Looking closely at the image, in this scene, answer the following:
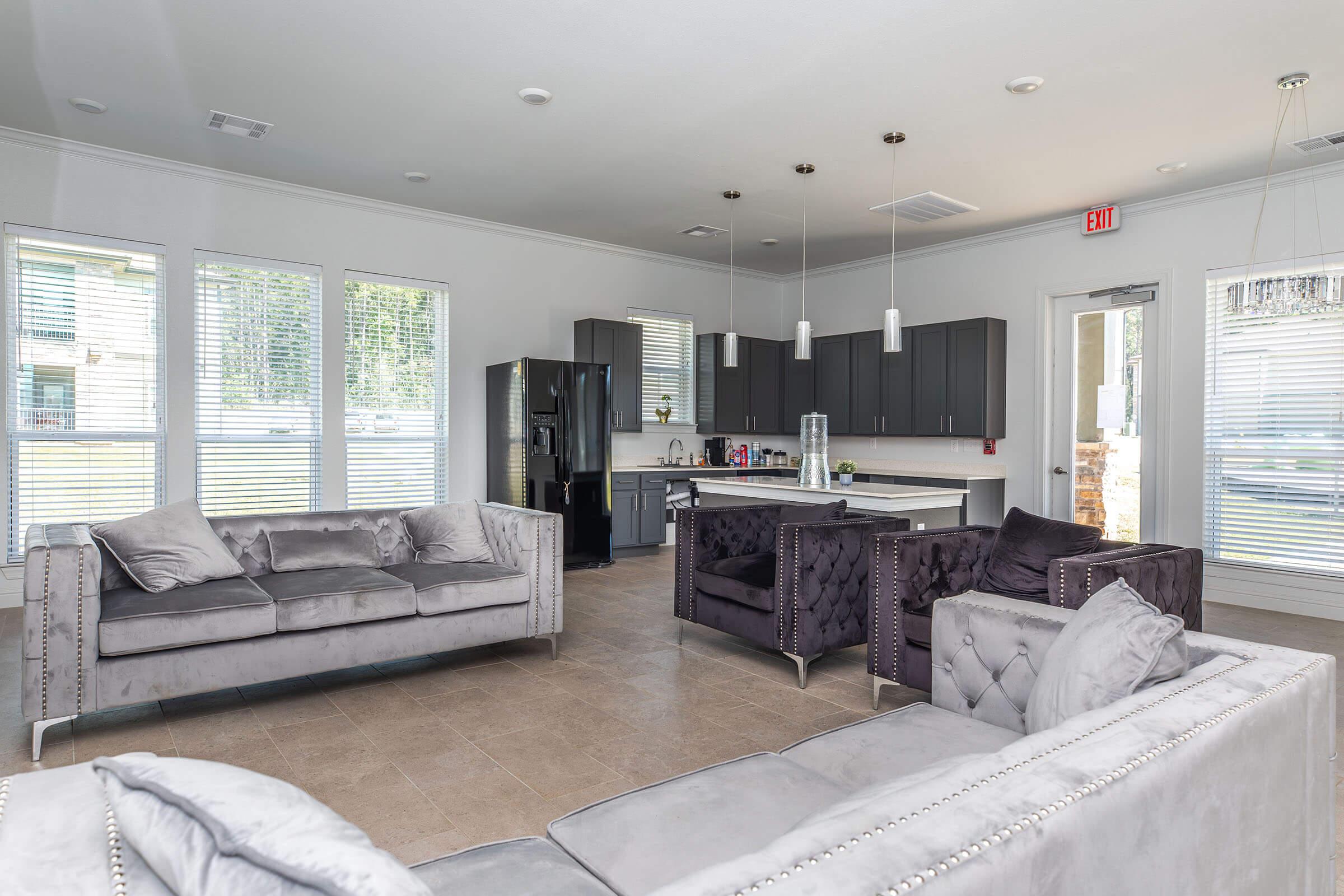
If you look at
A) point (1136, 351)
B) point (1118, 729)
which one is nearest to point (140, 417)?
point (1118, 729)

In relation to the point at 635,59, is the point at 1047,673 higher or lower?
lower

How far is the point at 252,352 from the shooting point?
5.78 m

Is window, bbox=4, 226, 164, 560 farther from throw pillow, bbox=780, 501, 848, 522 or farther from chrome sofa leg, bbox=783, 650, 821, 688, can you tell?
chrome sofa leg, bbox=783, 650, 821, 688

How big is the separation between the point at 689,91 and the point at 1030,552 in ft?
9.64

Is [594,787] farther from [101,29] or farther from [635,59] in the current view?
[101,29]

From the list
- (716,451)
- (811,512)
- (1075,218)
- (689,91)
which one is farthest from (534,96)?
(716,451)

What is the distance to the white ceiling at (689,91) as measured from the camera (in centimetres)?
346

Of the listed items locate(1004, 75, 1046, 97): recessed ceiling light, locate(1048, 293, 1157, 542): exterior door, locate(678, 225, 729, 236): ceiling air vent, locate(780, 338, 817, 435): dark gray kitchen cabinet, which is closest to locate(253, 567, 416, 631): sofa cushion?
locate(1004, 75, 1046, 97): recessed ceiling light

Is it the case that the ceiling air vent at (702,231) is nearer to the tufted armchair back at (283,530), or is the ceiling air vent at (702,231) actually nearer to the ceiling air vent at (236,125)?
the ceiling air vent at (236,125)

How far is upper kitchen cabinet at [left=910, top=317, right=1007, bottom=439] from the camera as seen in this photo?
6.80 meters

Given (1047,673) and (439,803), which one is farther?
(439,803)

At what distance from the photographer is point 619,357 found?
7.44 meters

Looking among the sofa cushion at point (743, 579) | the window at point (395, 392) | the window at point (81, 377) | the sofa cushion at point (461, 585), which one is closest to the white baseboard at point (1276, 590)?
the sofa cushion at point (743, 579)

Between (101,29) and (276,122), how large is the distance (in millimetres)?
1080
